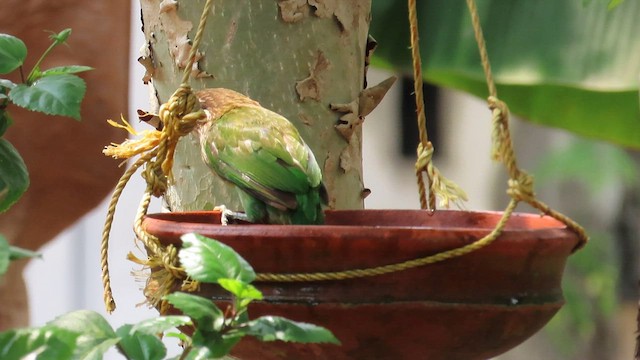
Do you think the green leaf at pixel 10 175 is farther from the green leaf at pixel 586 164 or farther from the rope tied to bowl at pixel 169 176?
the green leaf at pixel 586 164

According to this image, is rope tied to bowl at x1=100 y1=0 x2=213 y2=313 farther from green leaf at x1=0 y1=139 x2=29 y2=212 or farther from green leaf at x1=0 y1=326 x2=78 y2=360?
green leaf at x1=0 y1=326 x2=78 y2=360

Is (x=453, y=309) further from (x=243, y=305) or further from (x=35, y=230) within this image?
(x=35, y=230)

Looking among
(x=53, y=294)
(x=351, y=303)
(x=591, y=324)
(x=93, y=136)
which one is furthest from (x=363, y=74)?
(x=591, y=324)

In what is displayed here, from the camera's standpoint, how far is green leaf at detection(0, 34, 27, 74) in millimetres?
499

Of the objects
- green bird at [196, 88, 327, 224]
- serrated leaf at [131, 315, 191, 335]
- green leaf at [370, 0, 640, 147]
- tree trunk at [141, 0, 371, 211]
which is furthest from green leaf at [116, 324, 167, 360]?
green leaf at [370, 0, 640, 147]

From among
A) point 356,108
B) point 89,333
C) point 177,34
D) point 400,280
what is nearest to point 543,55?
point 356,108

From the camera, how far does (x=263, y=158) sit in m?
0.69

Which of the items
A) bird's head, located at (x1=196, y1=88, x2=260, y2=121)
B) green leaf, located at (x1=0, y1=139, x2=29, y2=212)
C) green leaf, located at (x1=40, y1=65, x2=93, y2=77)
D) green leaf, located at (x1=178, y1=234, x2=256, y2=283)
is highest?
green leaf, located at (x1=40, y1=65, x2=93, y2=77)

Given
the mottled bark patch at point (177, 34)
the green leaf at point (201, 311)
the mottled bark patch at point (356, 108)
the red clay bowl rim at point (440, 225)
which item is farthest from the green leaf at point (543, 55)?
the green leaf at point (201, 311)

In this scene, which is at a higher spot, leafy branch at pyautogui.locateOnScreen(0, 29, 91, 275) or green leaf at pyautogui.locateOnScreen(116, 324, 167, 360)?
leafy branch at pyautogui.locateOnScreen(0, 29, 91, 275)

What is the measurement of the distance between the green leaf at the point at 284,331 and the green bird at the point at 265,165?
0.31 metres

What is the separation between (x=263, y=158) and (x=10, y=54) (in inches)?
9.5

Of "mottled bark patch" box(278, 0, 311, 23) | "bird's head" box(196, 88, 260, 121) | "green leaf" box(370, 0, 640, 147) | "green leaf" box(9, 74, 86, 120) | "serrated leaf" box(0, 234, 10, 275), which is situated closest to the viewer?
"serrated leaf" box(0, 234, 10, 275)

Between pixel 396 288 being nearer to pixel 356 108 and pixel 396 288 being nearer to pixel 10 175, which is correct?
pixel 10 175
